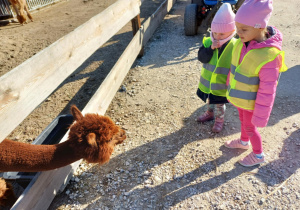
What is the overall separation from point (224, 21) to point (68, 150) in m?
2.04

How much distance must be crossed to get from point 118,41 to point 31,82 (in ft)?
15.4

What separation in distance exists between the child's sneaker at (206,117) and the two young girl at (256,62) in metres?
0.90

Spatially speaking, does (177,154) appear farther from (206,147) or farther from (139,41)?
(139,41)

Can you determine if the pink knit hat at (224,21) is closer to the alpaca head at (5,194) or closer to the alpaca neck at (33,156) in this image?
the alpaca neck at (33,156)

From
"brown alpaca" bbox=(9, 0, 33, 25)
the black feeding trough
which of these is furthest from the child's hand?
"brown alpaca" bbox=(9, 0, 33, 25)

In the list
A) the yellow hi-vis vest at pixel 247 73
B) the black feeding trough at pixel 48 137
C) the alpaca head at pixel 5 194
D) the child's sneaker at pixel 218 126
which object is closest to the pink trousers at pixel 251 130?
the yellow hi-vis vest at pixel 247 73

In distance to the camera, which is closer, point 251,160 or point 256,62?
point 256,62

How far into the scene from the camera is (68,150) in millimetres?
1920

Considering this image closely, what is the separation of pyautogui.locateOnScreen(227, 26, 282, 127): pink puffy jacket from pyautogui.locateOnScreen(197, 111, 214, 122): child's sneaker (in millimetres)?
1120

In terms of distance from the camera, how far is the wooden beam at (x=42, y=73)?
5.18ft

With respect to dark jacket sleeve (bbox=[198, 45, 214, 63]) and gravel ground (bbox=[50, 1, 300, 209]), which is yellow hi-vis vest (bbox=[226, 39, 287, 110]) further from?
gravel ground (bbox=[50, 1, 300, 209])

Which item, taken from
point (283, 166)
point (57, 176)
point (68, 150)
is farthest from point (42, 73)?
point (283, 166)

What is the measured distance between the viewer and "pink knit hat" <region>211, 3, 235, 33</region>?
2.24m

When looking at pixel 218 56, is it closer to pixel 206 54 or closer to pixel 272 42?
pixel 206 54
